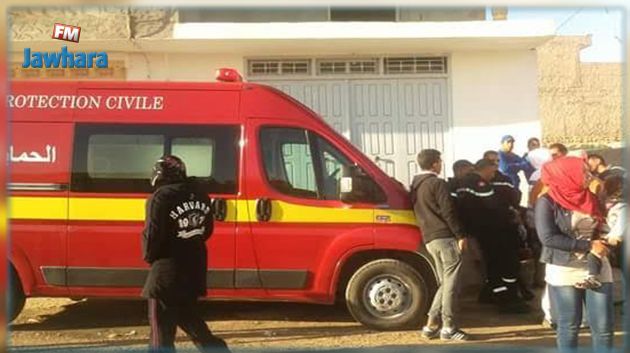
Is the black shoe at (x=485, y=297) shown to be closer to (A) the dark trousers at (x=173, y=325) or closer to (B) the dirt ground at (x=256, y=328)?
(B) the dirt ground at (x=256, y=328)

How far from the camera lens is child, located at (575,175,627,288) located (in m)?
4.55

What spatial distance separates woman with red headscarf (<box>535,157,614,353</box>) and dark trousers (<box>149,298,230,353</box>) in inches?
92.8

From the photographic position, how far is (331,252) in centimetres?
630

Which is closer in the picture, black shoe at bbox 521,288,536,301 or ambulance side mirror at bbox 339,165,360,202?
ambulance side mirror at bbox 339,165,360,202

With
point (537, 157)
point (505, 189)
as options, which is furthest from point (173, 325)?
point (537, 157)

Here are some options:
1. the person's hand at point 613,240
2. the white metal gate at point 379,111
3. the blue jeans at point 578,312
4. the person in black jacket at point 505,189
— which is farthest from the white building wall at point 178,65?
the blue jeans at point 578,312

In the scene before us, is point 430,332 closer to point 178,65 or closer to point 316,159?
point 316,159

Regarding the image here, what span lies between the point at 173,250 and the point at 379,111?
6483 mm

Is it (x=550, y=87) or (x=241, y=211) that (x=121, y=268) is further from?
(x=550, y=87)

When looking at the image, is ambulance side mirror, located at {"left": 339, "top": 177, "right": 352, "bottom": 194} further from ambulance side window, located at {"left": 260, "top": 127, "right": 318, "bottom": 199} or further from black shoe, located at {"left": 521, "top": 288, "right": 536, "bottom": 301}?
black shoe, located at {"left": 521, "top": 288, "right": 536, "bottom": 301}

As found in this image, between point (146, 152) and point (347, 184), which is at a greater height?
point (146, 152)

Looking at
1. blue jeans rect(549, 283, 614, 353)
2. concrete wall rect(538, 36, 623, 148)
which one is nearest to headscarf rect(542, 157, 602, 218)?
blue jeans rect(549, 283, 614, 353)

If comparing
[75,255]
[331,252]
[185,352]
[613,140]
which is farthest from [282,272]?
[613,140]

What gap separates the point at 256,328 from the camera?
22.0ft
